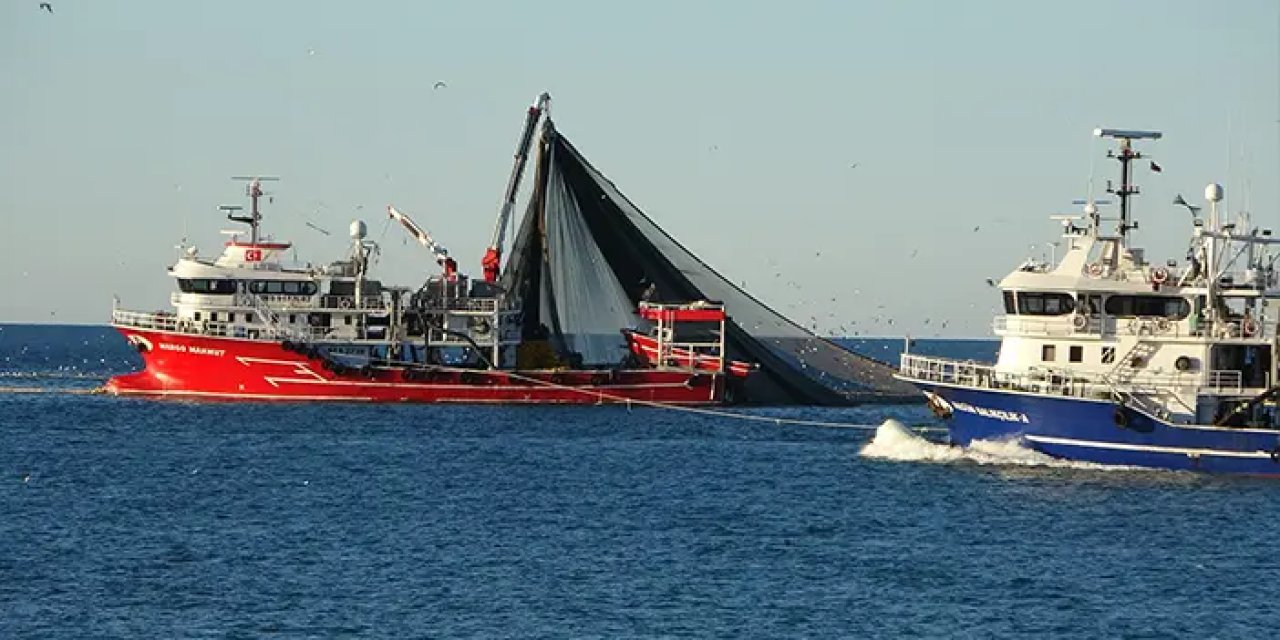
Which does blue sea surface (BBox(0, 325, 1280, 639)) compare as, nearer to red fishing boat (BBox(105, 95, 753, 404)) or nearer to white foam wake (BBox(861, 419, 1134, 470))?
white foam wake (BBox(861, 419, 1134, 470))

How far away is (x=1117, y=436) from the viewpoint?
5731cm

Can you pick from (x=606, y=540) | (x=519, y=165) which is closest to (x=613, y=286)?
(x=519, y=165)

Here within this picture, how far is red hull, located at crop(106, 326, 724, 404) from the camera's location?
3479 inches

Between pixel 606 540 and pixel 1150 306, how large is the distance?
61.0 feet

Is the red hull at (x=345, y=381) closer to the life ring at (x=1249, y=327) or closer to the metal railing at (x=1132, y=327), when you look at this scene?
the metal railing at (x=1132, y=327)

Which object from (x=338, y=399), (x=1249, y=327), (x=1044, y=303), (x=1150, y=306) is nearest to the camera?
(x=1249, y=327)

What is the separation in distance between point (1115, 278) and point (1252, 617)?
793 inches

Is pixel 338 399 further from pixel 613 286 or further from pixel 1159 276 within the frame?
pixel 1159 276

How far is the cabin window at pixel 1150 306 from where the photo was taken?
58.8m

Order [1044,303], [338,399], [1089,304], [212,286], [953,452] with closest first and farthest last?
[1089,304] → [1044,303] → [953,452] → [338,399] → [212,286]

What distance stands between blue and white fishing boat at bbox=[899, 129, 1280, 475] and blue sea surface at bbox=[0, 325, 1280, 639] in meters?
0.94

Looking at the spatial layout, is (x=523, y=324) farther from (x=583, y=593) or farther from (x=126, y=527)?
(x=583, y=593)

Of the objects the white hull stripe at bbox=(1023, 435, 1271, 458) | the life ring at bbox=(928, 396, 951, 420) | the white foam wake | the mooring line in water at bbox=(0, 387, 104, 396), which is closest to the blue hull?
the white hull stripe at bbox=(1023, 435, 1271, 458)

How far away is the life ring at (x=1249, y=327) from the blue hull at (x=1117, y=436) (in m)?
2.94
